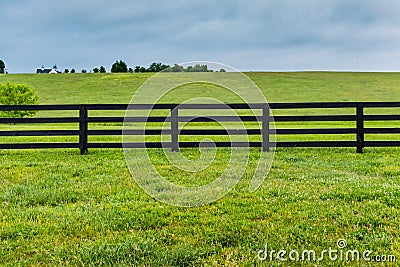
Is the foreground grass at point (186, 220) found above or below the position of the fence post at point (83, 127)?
below

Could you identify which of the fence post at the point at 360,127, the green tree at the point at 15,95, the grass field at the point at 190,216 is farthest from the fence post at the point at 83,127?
the green tree at the point at 15,95

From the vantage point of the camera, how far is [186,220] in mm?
4383

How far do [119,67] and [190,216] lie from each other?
74904mm

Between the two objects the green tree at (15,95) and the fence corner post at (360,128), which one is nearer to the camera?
the fence corner post at (360,128)

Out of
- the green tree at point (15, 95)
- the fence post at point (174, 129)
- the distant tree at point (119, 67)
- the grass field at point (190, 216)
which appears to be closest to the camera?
the grass field at point (190, 216)

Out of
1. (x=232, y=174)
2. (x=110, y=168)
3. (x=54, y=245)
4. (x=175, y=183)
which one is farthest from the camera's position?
(x=110, y=168)

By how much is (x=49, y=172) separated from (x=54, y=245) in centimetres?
372

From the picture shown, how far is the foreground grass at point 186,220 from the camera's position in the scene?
3.56 metres

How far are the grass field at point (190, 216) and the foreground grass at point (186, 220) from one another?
0.04 feet

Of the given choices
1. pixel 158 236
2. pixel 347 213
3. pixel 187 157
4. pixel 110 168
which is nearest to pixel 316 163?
pixel 187 157

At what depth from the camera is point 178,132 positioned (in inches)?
377

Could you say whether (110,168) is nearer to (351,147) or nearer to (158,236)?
(158,236)

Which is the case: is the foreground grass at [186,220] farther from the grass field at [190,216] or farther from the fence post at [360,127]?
the fence post at [360,127]

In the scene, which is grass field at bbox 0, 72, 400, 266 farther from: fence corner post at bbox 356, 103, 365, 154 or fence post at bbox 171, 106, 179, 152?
fence post at bbox 171, 106, 179, 152
